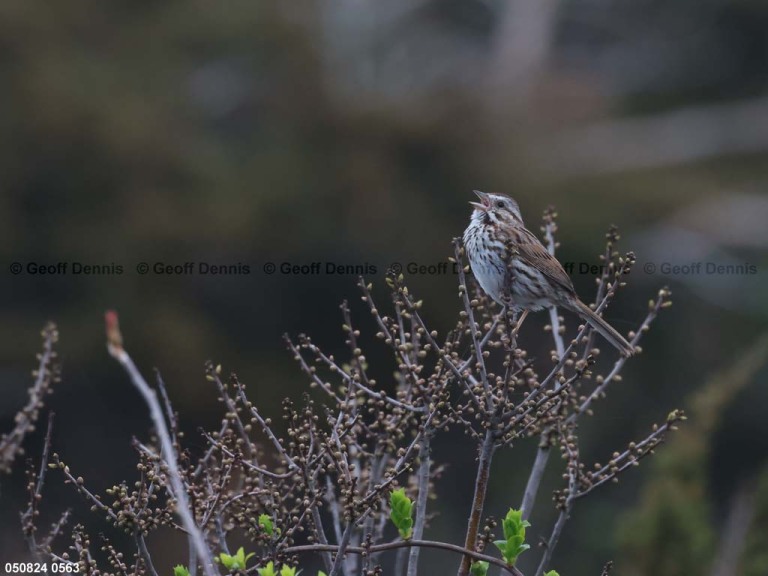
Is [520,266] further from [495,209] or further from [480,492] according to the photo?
[480,492]

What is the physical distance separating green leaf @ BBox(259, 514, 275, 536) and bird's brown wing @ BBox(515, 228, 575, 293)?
7.59ft

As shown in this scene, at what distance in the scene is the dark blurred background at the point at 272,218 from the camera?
17422 millimetres

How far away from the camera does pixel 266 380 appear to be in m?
17.3

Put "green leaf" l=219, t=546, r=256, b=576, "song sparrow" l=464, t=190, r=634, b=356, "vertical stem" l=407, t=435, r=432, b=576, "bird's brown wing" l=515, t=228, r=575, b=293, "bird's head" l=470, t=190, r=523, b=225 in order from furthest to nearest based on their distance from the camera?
"bird's head" l=470, t=190, r=523, b=225, "bird's brown wing" l=515, t=228, r=575, b=293, "song sparrow" l=464, t=190, r=634, b=356, "vertical stem" l=407, t=435, r=432, b=576, "green leaf" l=219, t=546, r=256, b=576

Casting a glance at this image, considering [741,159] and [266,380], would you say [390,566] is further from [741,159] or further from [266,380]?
[741,159]

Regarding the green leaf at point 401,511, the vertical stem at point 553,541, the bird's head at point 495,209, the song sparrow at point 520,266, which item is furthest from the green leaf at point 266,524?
the bird's head at point 495,209

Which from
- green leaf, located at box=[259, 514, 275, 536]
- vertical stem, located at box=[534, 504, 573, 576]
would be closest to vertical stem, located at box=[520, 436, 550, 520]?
vertical stem, located at box=[534, 504, 573, 576]

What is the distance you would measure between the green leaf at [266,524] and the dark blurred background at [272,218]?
375 inches

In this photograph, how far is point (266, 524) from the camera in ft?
14.4

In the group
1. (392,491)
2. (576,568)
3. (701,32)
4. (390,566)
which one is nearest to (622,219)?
(576,568)

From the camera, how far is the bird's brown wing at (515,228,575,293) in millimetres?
6316

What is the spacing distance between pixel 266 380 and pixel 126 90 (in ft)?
19.1

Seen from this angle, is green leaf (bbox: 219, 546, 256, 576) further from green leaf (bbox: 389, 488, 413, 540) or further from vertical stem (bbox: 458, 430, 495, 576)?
vertical stem (bbox: 458, 430, 495, 576)

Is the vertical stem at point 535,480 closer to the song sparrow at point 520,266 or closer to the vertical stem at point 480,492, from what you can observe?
the vertical stem at point 480,492
